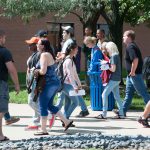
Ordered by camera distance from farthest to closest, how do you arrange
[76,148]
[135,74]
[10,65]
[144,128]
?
[135,74] < [144,128] < [10,65] < [76,148]

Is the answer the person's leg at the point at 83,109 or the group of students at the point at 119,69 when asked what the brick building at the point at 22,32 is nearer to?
the group of students at the point at 119,69

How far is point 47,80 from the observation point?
974 centimetres

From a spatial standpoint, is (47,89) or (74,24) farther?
(74,24)

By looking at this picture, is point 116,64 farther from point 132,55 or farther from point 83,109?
point 83,109

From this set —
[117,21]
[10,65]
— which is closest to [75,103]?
[10,65]

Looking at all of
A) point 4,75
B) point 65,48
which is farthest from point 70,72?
point 4,75

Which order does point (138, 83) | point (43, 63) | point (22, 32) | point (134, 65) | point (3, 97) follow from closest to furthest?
point (3, 97), point (43, 63), point (134, 65), point (138, 83), point (22, 32)

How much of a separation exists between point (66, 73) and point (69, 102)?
0.68 m

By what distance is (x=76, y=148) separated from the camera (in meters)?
7.83

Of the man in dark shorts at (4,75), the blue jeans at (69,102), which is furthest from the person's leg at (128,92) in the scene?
the man in dark shorts at (4,75)

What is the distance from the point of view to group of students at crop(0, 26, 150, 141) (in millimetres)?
9445

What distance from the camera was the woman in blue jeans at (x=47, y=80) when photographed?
962cm

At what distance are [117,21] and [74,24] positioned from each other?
46.1 feet

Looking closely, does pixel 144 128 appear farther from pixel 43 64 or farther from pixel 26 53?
pixel 26 53
